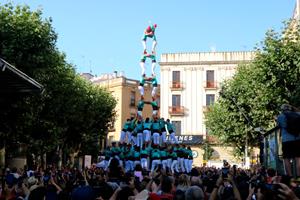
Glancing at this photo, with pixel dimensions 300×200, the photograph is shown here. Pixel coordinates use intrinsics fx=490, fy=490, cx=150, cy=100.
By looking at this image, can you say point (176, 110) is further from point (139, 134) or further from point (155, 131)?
point (155, 131)

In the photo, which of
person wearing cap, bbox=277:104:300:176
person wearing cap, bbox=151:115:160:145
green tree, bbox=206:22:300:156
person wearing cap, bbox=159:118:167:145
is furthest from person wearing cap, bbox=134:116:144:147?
person wearing cap, bbox=277:104:300:176

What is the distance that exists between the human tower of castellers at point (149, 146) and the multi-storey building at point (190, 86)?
36248 millimetres

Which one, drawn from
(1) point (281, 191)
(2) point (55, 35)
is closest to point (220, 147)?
(2) point (55, 35)

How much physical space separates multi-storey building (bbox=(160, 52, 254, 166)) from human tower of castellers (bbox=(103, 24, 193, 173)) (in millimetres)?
36248

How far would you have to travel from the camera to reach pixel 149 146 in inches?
966

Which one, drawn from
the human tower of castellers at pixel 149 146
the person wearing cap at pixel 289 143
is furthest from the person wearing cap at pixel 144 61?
the person wearing cap at pixel 289 143

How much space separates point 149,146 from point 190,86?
3941 centimetres

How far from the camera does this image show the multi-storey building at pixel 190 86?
62.5m

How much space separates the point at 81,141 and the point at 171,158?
27.0 metres

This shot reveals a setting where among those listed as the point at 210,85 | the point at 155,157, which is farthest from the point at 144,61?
the point at 210,85

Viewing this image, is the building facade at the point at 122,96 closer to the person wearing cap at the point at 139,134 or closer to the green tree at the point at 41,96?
the green tree at the point at 41,96

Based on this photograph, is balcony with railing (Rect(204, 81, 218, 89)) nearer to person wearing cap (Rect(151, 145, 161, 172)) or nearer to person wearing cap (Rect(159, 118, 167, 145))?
person wearing cap (Rect(159, 118, 167, 145))

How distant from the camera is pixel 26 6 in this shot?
98.5 feet

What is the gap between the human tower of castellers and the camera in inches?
942
